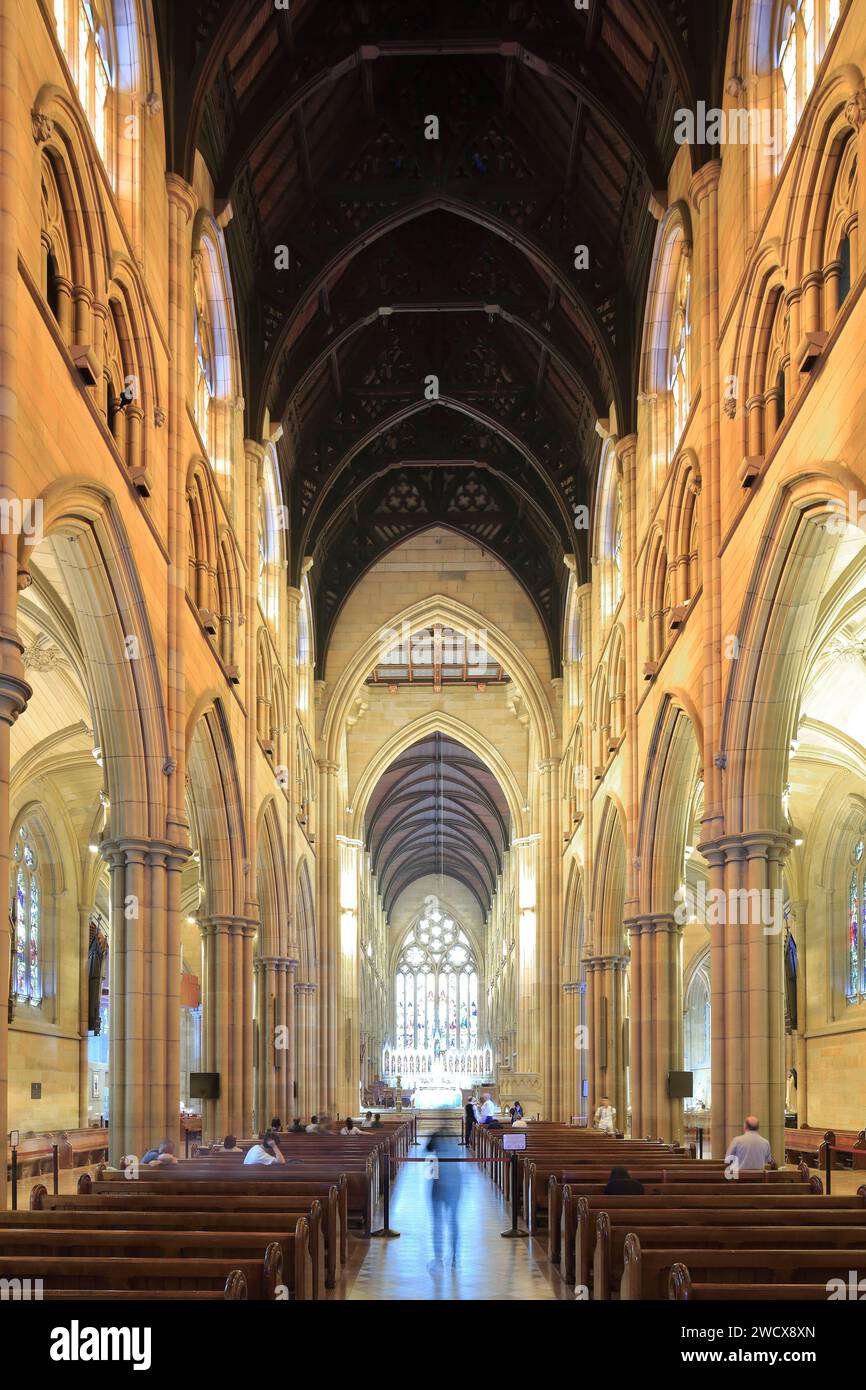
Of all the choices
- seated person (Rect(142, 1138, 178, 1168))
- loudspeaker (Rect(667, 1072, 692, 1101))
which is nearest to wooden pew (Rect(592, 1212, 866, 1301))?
seated person (Rect(142, 1138, 178, 1168))

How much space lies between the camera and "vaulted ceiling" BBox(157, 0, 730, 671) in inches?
864

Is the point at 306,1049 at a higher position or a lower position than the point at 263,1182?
lower

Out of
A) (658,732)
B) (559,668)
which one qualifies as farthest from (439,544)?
(658,732)

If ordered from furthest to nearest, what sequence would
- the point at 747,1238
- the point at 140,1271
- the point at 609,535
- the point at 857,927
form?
the point at 857,927
the point at 609,535
the point at 747,1238
the point at 140,1271

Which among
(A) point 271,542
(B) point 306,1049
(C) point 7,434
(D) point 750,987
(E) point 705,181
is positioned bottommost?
(B) point 306,1049

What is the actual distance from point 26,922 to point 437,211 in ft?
61.1

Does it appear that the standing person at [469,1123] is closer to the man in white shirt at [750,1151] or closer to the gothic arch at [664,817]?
the gothic arch at [664,817]

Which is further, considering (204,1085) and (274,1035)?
(274,1035)

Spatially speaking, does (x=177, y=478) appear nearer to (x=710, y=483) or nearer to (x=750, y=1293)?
(x=710, y=483)

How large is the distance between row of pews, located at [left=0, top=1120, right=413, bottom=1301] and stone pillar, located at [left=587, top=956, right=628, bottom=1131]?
14831 mm

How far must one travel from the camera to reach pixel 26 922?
34.0 m

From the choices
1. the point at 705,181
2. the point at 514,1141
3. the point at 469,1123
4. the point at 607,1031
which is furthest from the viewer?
the point at 469,1123

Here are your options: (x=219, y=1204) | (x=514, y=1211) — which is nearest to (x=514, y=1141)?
(x=514, y=1211)

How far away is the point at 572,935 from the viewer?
3894 centimetres
